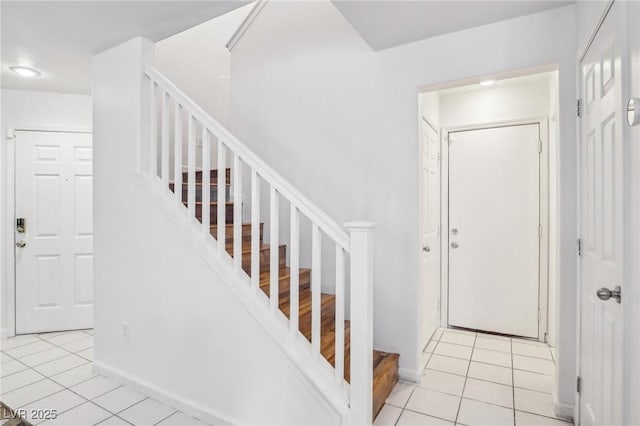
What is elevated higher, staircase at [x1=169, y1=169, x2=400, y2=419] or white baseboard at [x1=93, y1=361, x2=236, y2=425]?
staircase at [x1=169, y1=169, x2=400, y2=419]

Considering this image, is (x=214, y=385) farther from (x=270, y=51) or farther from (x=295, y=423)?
(x=270, y=51)

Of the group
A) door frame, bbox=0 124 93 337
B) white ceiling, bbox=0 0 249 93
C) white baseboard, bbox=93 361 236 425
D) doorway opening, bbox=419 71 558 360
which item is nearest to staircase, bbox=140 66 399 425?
white ceiling, bbox=0 0 249 93

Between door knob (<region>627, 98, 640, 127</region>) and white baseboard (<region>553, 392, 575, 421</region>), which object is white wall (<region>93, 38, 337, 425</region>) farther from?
door knob (<region>627, 98, 640, 127</region>)

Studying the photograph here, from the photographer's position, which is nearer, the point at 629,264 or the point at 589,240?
the point at 629,264

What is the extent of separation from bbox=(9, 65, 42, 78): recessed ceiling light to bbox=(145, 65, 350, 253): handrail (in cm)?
138

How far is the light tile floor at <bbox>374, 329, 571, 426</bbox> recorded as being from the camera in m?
2.08

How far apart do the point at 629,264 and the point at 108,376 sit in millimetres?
3115

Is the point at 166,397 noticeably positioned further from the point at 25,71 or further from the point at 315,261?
the point at 25,71

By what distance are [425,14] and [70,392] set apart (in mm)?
3354

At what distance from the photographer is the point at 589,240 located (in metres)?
1.74

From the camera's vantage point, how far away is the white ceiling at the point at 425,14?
2051 mm

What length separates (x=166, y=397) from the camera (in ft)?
7.35

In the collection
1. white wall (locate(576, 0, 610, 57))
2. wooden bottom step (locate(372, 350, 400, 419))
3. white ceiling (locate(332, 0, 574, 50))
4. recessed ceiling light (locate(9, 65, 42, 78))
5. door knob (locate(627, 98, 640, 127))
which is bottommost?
wooden bottom step (locate(372, 350, 400, 419))

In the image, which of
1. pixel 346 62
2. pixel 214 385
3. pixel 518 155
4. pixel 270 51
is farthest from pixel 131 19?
pixel 518 155
